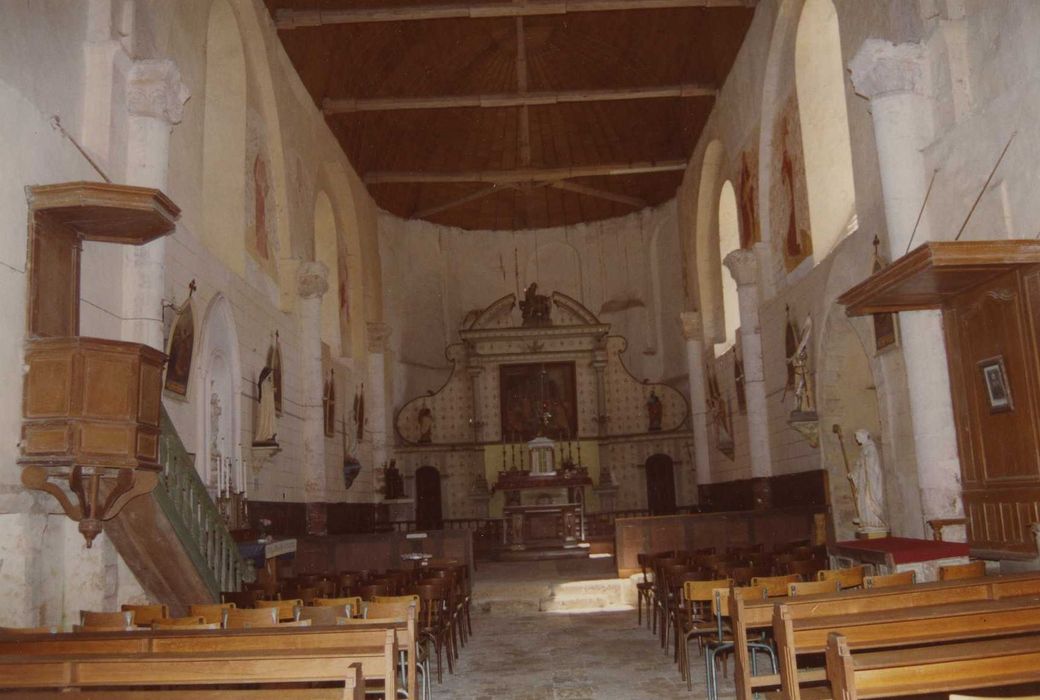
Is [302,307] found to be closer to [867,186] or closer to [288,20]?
[288,20]

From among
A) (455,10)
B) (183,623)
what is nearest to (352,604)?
(183,623)

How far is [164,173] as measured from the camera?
9391 millimetres

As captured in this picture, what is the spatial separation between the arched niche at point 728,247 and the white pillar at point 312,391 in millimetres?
8241

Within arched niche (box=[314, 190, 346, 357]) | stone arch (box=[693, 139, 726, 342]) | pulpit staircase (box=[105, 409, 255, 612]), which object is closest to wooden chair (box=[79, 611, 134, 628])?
pulpit staircase (box=[105, 409, 255, 612])

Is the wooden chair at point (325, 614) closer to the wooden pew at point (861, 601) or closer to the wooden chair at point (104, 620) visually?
the wooden chair at point (104, 620)

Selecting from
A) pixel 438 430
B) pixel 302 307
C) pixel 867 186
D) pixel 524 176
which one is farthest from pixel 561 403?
pixel 867 186

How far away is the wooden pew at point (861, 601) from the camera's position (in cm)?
495

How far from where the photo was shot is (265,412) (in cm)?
1344

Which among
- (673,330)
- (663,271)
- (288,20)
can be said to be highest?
(288,20)

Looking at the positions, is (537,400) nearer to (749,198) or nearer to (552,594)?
(749,198)

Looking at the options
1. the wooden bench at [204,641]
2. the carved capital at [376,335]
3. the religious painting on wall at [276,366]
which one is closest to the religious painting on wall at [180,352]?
the religious painting on wall at [276,366]

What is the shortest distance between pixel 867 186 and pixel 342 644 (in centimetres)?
870

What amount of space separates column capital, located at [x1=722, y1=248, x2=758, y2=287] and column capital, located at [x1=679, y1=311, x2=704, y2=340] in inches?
182

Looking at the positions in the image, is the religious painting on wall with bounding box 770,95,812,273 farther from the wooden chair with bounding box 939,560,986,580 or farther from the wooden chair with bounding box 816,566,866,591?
the wooden chair with bounding box 939,560,986,580
